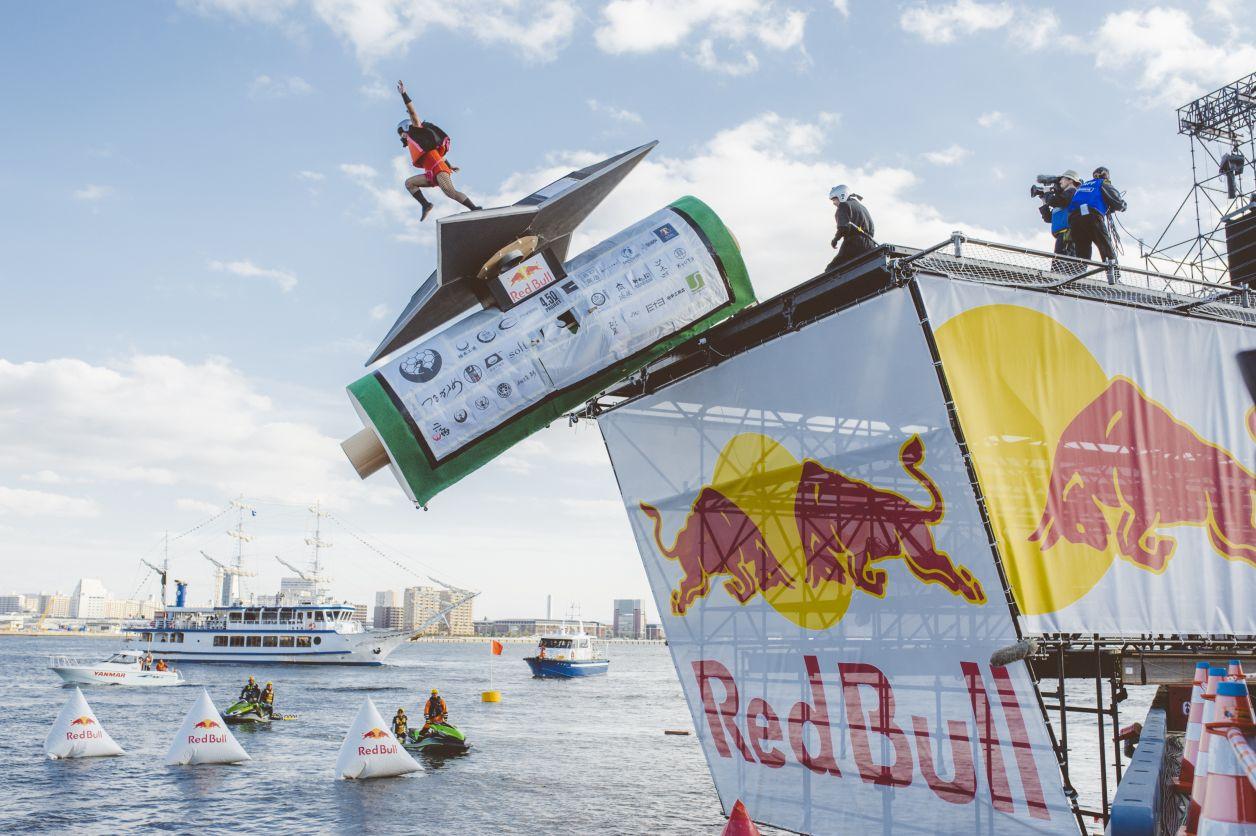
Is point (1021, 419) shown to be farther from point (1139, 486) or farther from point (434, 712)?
point (434, 712)

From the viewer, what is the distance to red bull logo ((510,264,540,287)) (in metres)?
11.7

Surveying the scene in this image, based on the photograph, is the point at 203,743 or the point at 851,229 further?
the point at 203,743

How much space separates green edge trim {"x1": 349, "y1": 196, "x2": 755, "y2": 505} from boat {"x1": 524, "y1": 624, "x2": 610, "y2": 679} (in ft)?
277

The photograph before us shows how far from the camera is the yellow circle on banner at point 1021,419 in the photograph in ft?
37.1

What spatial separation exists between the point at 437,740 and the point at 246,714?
14886 millimetres

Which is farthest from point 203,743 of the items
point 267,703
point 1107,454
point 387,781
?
point 1107,454

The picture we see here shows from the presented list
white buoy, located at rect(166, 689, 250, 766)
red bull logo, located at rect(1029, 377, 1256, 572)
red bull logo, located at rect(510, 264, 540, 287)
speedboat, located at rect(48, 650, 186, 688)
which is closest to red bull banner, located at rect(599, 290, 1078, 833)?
red bull logo, located at rect(1029, 377, 1256, 572)

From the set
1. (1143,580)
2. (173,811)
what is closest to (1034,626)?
(1143,580)

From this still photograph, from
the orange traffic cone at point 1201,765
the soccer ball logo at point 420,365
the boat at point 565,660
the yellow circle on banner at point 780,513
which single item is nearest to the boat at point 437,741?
the yellow circle on banner at point 780,513

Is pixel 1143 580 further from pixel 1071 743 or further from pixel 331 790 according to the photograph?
pixel 1071 743

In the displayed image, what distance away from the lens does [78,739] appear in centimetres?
3569

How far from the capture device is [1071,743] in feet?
143

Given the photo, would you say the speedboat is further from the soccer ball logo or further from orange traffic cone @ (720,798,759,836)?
orange traffic cone @ (720,798,759,836)

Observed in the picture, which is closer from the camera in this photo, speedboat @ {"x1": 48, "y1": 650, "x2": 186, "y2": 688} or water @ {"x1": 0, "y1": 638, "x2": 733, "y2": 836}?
water @ {"x1": 0, "y1": 638, "x2": 733, "y2": 836}
